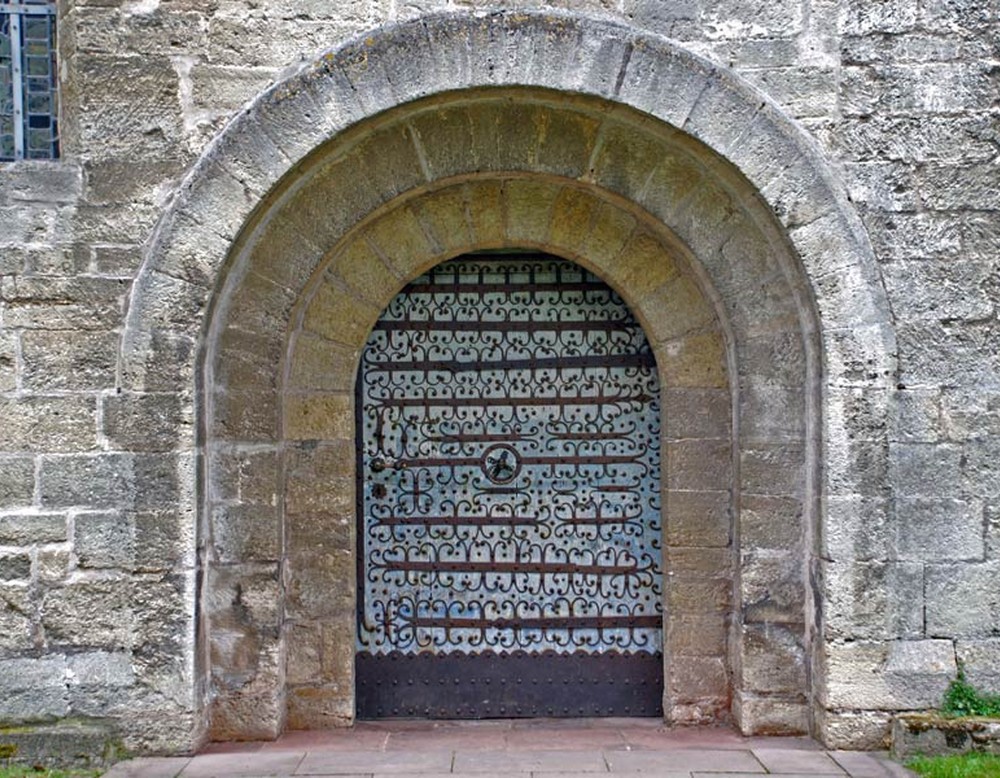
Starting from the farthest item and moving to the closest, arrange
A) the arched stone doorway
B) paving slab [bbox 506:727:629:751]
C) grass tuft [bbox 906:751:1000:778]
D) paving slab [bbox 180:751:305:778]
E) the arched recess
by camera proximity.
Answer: the arched stone doorway, paving slab [bbox 506:727:629:751], the arched recess, paving slab [bbox 180:751:305:778], grass tuft [bbox 906:751:1000:778]

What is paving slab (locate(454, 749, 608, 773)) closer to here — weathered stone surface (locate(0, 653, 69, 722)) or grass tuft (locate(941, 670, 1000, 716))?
grass tuft (locate(941, 670, 1000, 716))

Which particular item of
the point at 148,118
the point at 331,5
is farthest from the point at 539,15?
the point at 148,118

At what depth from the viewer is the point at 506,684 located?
199 inches

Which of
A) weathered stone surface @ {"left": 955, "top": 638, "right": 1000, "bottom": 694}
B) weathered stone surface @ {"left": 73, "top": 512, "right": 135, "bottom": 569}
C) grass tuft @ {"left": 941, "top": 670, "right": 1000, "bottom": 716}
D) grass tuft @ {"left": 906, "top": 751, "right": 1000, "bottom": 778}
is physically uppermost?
weathered stone surface @ {"left": 73, "top": 512, "right": 135, "bottom": 569}

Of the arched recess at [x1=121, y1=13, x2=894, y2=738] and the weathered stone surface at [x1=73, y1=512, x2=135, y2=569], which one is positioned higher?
the arched recess at [x1=121, y1=13, x2=894, y2=738]

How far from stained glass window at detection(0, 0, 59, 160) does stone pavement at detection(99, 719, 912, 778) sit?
8.81 ft

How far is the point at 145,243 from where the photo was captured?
4.44 metres

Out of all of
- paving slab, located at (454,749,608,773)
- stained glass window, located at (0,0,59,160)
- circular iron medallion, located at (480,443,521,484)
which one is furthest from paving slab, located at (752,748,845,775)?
stained glass window, located at (0,0,59,160)

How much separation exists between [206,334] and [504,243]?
140cm

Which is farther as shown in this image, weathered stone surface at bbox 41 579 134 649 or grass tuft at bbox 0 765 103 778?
weathered stone surface at bbox 41 579 134 649

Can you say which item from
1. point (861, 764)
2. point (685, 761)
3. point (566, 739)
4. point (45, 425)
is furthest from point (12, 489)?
point (861, 764)

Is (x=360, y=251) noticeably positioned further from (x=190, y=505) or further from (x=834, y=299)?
(x=834, y=299)

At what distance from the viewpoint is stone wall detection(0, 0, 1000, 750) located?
14.4 feet

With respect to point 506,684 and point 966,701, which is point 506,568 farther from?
point 966,701
